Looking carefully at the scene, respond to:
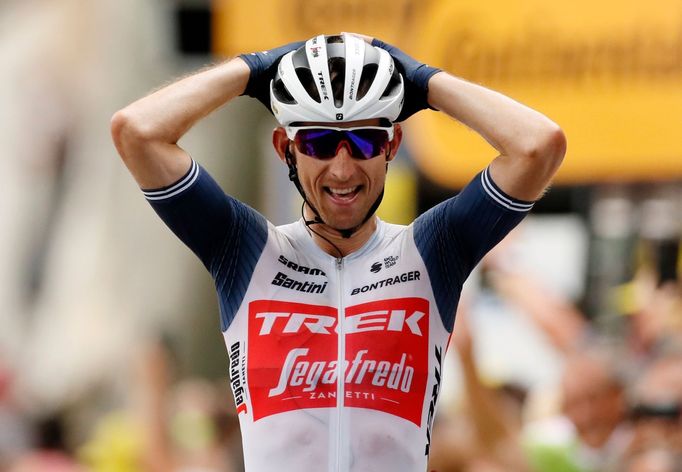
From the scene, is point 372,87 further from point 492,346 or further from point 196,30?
point 196,30

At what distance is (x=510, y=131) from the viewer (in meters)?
4.21

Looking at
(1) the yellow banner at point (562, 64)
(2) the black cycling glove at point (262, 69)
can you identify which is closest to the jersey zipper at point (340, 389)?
(2) the black cycling glove at point (262, 69)

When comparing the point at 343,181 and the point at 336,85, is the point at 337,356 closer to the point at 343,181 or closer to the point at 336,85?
the point at 343,181

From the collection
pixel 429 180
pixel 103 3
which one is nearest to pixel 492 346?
pixel 429 180

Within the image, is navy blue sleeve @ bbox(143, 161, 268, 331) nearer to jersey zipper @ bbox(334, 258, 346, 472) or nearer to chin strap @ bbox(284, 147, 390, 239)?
chin strap @ bbox(284, 147, 390, 239)

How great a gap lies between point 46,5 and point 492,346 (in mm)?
5367

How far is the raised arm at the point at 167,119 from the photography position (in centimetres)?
418

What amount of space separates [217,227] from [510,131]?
3.19 feet

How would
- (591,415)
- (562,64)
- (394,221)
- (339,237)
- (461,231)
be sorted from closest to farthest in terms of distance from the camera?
(461,231)
(339,237)
(591,415)
(562,64)
(394,221)

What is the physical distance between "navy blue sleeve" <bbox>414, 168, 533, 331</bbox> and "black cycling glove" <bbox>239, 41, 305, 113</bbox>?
2.21 ft

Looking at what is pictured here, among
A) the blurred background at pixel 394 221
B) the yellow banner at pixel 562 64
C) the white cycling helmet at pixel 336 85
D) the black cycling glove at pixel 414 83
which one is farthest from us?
the yellow banner at pixel 562 64

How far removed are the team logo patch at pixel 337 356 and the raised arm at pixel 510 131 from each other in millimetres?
497

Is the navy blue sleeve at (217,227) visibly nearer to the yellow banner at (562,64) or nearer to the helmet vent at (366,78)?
the helmet vent at (366,78)

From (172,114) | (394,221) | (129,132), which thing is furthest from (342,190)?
(394,221)
